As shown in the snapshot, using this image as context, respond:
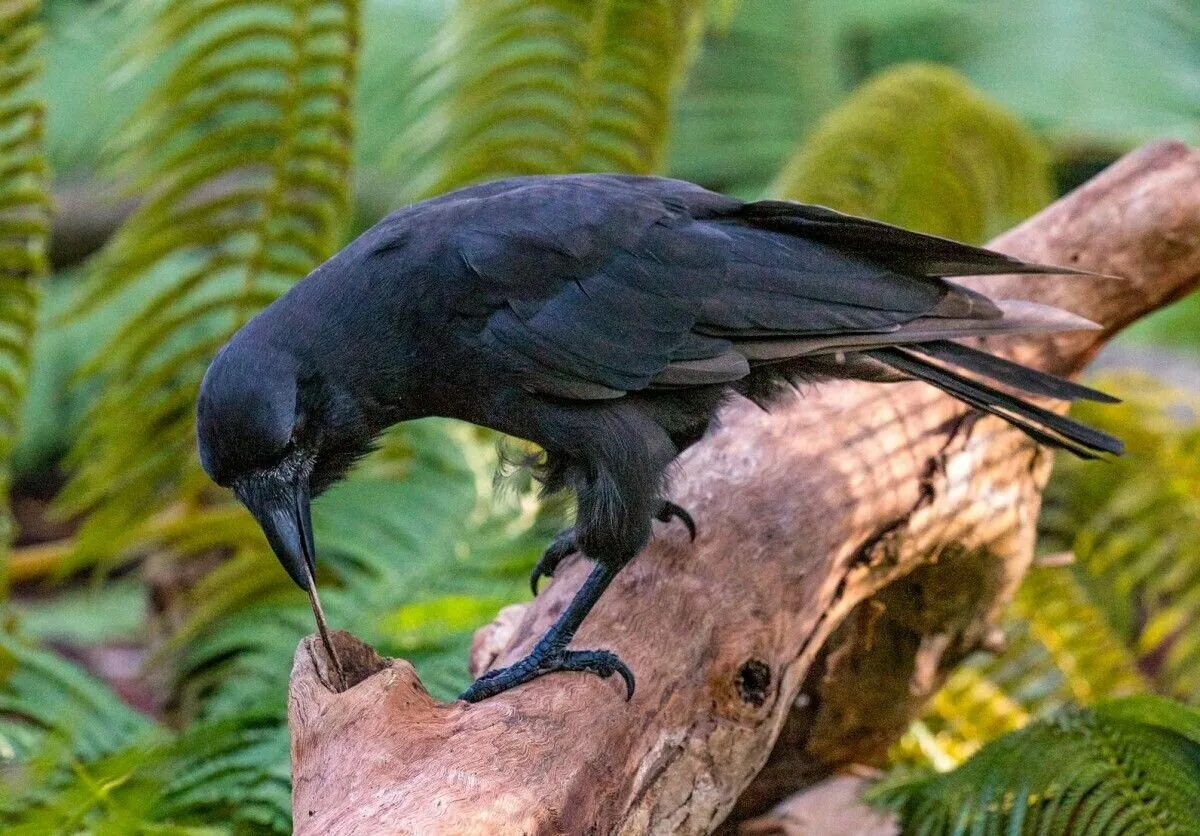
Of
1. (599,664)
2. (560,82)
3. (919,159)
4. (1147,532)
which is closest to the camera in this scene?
(599,664)

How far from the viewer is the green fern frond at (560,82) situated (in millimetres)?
4074

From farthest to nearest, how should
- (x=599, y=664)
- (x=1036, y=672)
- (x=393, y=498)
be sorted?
(x=393, y=498)
(x=1036, y=672)
(x=599, y=664)

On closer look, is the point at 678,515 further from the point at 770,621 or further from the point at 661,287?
the point at 661,287

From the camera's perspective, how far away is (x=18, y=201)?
330 cm

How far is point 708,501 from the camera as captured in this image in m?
2.43

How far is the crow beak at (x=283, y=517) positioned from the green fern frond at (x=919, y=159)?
2.60 metres

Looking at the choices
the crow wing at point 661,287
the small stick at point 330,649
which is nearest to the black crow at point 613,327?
the crow wing at point 661,287

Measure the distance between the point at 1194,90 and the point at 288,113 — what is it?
4.88m

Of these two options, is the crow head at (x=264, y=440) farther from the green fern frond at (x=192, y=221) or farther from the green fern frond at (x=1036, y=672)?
the green fern frond at (x=1036, y=672)

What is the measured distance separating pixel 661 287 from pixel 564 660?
28.5 inches

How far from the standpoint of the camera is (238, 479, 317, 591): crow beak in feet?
6.77

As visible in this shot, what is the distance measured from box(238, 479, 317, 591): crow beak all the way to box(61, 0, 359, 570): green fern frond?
5.70ft

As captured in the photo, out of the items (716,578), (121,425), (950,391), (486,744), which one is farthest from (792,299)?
(121,425)

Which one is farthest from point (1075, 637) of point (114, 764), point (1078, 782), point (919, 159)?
point (114, 764)
